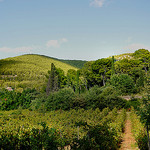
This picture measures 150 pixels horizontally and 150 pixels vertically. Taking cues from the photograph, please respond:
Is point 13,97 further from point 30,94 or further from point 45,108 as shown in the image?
point 45,108

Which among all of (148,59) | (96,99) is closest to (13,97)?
(96,99)

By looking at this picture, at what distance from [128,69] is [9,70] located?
6812cm

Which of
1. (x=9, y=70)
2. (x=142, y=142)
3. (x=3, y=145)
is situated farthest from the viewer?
(x=9, y=70)

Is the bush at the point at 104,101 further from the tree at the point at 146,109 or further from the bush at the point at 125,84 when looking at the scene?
the tree at the point at 146,109

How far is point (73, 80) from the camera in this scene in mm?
58500

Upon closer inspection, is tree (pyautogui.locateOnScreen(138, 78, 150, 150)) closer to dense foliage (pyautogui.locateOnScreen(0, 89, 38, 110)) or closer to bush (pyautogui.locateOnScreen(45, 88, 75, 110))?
bush (pyautogui.locateOnScreen(45, 88, 75, 110))

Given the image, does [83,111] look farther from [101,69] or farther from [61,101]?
[101,69]

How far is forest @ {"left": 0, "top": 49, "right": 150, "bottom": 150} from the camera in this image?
8.49 metres

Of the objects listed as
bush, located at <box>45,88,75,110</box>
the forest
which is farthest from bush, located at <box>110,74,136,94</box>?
bush, located at <box>45,88,75,110</box>

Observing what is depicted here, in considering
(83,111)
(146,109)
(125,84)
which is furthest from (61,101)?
(146,109)

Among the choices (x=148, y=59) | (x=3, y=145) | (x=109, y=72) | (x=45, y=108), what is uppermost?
(x=148, y=59)

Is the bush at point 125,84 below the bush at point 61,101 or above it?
above

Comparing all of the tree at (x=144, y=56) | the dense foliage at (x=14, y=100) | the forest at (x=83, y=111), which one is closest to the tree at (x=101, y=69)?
the forest at (x=83, y=111)

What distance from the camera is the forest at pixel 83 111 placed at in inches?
334
